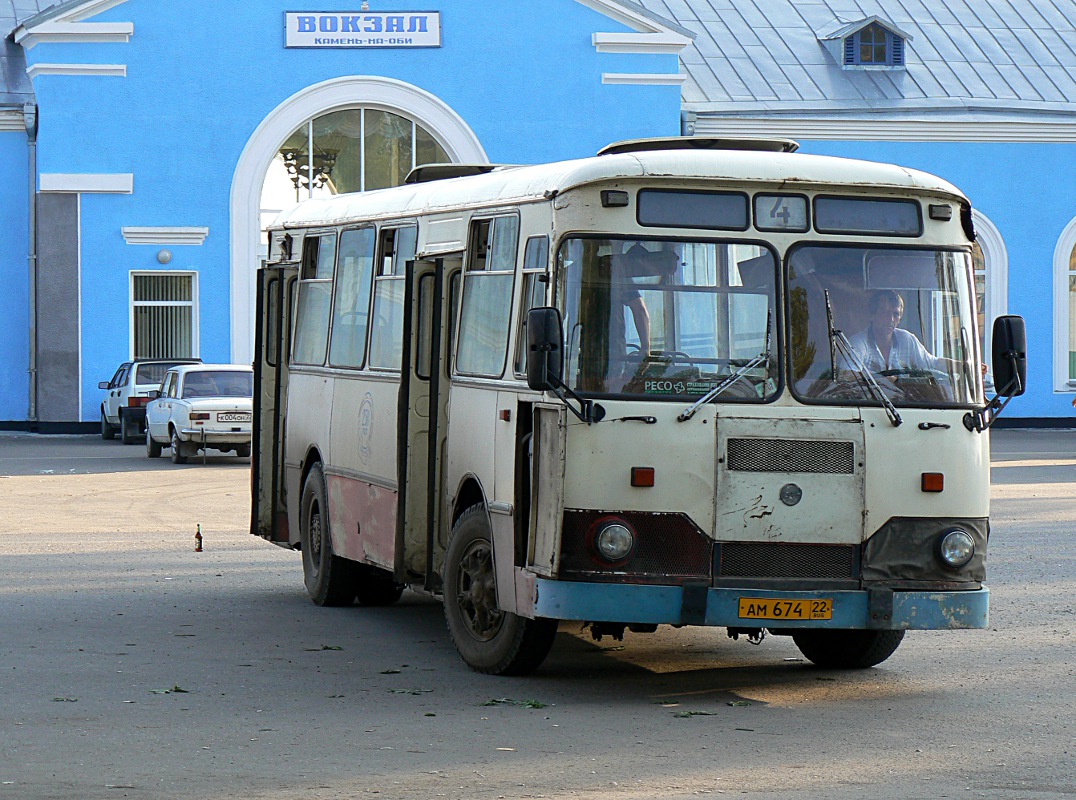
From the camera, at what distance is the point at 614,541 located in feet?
29.4

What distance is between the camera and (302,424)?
13.6m

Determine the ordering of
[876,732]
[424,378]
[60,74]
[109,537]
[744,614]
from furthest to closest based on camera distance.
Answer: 1. [60,74]
2. [109,537]
3. [424,378]
4. [744,614]
5. [876,732]

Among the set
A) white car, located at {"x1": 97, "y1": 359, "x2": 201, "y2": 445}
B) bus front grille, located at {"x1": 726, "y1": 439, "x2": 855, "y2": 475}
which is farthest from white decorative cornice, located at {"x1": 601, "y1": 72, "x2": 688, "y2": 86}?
bus front grille, located at {"x1": 726, "y1": 439, "x2": 855, "y2": 475}

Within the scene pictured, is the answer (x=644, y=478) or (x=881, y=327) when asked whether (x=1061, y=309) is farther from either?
(x=644, y=478)

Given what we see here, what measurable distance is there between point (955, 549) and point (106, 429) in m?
28.3

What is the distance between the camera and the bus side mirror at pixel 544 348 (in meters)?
8.69

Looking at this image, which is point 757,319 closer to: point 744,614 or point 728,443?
point 728,443

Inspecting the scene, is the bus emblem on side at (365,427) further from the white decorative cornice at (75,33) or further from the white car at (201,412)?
the white decorative cornice at (75,33)

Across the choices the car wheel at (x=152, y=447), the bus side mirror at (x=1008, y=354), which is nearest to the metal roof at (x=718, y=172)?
the bus side mirror at (x=1008, y=354)

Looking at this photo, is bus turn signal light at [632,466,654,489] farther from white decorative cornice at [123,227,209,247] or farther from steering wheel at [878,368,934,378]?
white decorative cornice at [123,227,209,247]

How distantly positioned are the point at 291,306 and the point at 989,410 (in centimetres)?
618

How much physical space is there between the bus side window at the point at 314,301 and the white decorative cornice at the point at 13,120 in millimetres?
26569

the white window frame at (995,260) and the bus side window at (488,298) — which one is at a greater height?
the white window frame at (995,260)

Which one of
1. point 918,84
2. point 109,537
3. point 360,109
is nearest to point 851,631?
point 109,537
